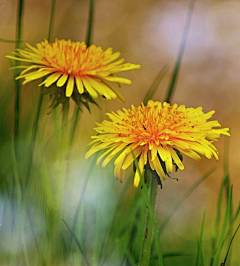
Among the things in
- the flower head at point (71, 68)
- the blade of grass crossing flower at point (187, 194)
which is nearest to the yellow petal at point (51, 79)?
the flower head at point (71, 68)

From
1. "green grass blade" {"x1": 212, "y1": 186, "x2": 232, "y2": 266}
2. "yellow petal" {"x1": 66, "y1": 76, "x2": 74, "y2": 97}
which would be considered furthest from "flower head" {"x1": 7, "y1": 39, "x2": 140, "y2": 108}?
"green grass blade" {"x1": 212, "y1": 186, "x2": 232, "y2": 266}

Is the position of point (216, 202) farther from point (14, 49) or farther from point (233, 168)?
point (14, 49)

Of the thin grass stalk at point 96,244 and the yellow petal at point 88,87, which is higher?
the yellow petal at point 88,87

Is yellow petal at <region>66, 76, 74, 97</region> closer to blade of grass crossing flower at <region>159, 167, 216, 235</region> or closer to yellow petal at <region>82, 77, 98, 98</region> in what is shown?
yellow petal at <region>82, 77, 98, 98</region>

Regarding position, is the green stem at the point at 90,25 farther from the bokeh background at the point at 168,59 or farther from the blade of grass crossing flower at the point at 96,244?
the blade of grass crossing flower at the point at 96,244

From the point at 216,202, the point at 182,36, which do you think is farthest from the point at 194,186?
the point at 182,36
